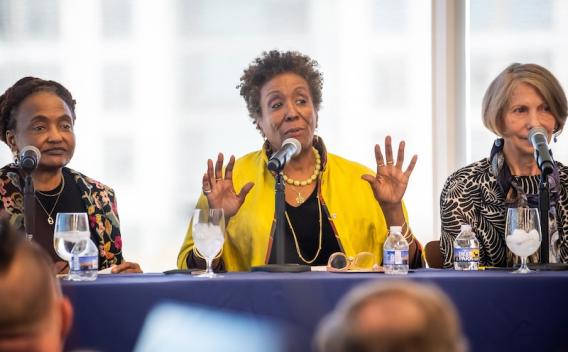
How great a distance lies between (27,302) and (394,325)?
0.49 metres

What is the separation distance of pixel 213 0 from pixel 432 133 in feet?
4.61

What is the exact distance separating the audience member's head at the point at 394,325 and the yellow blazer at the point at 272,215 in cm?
246

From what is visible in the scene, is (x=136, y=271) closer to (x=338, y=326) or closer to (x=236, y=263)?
(x=236, y=263)

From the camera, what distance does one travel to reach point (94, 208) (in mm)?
3617

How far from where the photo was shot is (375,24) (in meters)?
5.21

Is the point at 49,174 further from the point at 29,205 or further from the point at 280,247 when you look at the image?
the point at 280,247

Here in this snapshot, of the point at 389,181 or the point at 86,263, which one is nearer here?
the point at 86,263

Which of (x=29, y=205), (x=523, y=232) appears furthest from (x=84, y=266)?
(x=523, y=232)

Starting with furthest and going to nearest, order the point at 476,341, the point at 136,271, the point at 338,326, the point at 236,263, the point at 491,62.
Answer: the point at 491,62 < the point at 236,263 < the point at 136,271 < the point at 476,341 < the point at 338,326

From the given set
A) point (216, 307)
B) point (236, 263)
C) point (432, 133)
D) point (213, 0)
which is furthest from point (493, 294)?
point (213, 0)

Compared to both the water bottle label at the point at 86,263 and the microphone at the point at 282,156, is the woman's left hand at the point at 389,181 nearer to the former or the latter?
the microphone at the point at 282,156

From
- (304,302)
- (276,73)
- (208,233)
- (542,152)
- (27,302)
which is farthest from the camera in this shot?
(276,73)

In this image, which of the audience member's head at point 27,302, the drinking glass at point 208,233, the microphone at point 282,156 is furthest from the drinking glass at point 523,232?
the audience member's head at point 27,302

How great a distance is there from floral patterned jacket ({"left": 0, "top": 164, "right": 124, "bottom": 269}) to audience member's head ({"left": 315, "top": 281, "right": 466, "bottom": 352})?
259 cm
